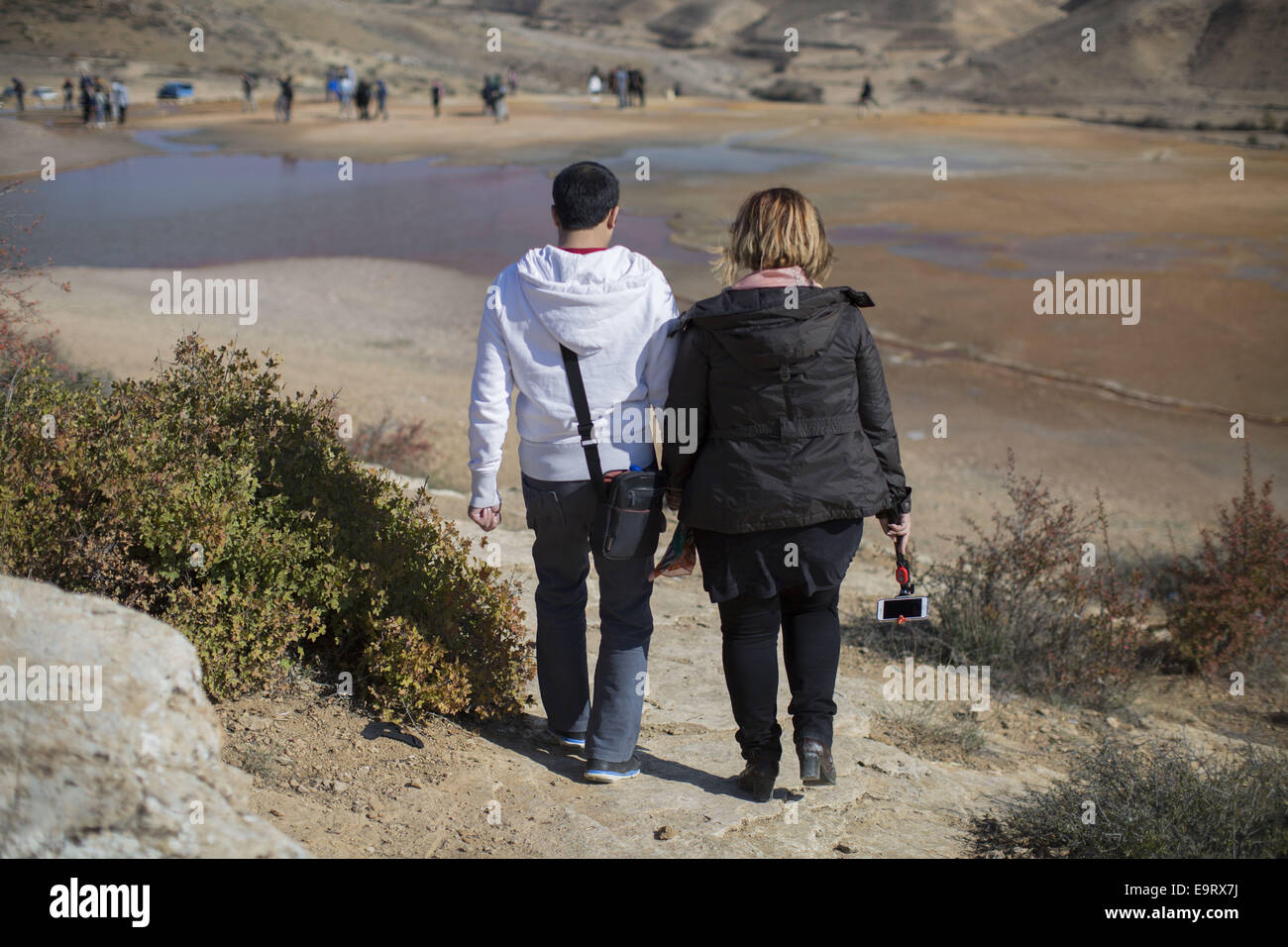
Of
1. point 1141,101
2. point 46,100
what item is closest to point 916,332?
point 46,100

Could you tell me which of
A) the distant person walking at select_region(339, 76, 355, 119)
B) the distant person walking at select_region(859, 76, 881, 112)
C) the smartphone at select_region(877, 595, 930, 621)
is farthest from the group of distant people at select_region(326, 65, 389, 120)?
the smartphone at select_region(877, 595, 930, 621)

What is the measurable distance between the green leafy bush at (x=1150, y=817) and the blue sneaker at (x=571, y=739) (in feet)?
4.43

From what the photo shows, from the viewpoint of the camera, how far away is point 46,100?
38.2 metres

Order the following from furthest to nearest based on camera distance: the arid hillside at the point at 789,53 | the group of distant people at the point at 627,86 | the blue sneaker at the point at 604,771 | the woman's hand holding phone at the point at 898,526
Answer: the arid hillside at the point at 789,53 → the group of distant people at the point at 627,86 → the blue sneaker at the point at 604,771 → the woman's hand holding phone at the point at 898,526

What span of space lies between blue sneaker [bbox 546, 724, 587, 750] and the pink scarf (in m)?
1.63

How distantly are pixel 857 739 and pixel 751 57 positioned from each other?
248 ft

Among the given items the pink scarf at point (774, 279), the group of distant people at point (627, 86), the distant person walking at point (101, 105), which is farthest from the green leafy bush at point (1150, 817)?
the group of distant people at point (627, 86)

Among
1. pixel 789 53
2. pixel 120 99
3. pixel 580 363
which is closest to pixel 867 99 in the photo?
pixel 789 53

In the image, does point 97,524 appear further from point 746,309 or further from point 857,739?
point 857,739

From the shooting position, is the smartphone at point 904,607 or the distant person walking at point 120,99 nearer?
the smartphone at point 904,607

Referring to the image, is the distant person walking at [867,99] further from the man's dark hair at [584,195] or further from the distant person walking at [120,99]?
the man's dark hair at [584,195]

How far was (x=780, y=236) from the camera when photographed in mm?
3270

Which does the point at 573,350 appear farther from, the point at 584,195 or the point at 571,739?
the point at 571,739

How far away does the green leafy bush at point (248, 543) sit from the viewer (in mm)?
3533
